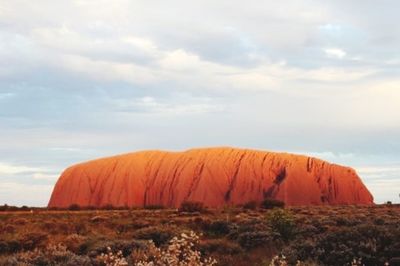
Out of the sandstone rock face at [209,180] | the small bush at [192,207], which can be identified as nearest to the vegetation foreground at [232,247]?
the small bush at [192,207]

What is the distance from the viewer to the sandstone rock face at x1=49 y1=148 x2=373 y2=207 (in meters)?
86.6

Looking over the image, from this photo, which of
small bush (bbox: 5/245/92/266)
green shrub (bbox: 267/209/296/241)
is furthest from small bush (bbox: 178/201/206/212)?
small bush (bbox: 5/245/92/266)

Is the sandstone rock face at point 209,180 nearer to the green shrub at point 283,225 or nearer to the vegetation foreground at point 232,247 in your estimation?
the vegetation foreground at point 232,247

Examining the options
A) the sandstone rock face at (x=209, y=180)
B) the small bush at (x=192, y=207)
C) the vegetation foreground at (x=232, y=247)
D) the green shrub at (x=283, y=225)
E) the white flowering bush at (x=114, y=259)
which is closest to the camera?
the white flowering bush at (x=114, y=259)

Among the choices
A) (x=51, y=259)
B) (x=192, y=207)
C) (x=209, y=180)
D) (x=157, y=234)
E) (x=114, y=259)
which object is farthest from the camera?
(x=209, y=180)

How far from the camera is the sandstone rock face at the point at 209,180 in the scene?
86.6m

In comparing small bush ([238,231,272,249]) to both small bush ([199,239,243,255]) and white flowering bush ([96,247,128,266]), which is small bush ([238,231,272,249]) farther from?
white flowering bush ([96,247,128,266])

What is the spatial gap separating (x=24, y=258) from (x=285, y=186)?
74176mm

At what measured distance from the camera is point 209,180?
3457 inches

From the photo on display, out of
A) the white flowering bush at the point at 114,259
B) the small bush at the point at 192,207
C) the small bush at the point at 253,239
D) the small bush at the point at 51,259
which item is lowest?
the small bush at the point at 192,207

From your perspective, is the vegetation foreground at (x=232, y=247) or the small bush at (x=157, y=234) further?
the small bush at (x=157, y=234)

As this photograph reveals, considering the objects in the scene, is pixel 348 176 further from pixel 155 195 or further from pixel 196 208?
pixel 196 208

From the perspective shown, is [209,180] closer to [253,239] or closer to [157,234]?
[157,234]

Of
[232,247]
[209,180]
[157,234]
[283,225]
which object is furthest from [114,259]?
[209,180]
